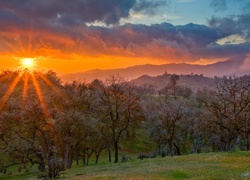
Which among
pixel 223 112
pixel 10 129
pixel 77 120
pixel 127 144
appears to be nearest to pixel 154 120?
pixel 127 144

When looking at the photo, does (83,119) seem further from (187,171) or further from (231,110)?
(187,171)

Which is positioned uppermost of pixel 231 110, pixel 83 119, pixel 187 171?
pixel 231 110

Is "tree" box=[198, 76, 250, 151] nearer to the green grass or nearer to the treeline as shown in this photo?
the treeline

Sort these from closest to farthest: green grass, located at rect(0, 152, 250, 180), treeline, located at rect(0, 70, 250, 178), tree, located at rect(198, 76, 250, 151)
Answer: green grass, located at rect(0, 152, 250, 180) < treeline, located at rect(0, 70, 250, 178) < tree, located at rect(198, 76, 250, 151)

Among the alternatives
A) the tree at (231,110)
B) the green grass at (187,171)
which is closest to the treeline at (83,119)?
the tree at (231,110)

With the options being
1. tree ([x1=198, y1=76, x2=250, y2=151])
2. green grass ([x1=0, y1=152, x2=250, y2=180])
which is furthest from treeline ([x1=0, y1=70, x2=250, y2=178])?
green grass ([x1=0, y1=152, x2=250, y2=180])

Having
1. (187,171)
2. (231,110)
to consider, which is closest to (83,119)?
(231,110)

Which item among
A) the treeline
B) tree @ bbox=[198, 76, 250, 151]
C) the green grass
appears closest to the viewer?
the green grass

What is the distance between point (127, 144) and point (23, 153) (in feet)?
213

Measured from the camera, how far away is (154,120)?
98438 mm

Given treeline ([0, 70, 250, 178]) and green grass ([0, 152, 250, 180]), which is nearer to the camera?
green grass ([0, 152, 250, 180])

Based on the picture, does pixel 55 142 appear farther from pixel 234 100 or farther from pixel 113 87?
pixel 234 100

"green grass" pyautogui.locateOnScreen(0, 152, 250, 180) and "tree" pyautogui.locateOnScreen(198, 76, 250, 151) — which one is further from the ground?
Answer: "tree" pyautogui.locateOnScreen(198, 76, 250, 151)

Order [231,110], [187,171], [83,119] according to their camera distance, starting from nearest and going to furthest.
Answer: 1. [187,171]
2. [83,119]
3. [231,110]
